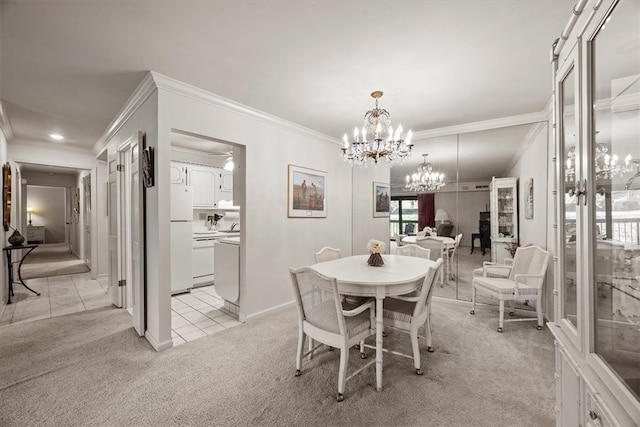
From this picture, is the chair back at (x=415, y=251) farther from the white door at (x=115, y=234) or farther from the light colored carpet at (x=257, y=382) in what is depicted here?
the white door at (x=115, y=234)

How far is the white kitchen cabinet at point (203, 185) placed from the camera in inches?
199

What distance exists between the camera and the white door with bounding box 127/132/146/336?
9.12 feet

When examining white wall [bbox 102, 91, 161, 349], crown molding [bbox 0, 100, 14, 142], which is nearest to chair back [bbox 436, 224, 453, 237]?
white wall [bbox 102, 91, 161, 349]

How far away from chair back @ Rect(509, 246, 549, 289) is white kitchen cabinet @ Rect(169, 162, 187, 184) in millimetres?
5019

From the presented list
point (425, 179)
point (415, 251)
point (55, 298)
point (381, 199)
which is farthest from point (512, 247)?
point (55, 298)

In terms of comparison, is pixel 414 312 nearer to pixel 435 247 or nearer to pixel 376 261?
pixel 376 261

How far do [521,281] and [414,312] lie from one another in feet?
6.03

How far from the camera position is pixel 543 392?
76.2 inches

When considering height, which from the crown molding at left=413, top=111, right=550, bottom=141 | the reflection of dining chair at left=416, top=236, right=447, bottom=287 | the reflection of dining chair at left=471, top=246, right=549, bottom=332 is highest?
the crown molding at left=413, top=111, right=550, bottom=141

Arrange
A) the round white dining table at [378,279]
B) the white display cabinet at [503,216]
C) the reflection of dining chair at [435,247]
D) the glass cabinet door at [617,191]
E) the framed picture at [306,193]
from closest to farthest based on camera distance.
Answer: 1. the glass cabinet door at [617,191]
2. the round white dining table at [378,279]
3. the white display cabinet at [503,216]
4. the framed picture at [306,193]
5. the reflection of dining chair at [435,247]

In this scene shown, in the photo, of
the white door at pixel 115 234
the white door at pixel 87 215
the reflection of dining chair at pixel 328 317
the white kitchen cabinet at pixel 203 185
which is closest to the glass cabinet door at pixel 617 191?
the reflection of dining chair at pixel 328 317

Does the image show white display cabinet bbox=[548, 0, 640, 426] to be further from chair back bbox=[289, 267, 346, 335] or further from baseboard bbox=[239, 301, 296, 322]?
baseboard bbox=[239, 301, 296, 322]

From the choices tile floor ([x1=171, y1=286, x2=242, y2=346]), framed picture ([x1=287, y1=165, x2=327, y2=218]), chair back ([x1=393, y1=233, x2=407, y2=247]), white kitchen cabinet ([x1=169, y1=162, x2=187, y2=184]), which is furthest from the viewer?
white kitchen cabinet ([x1=169, y1=162, x2=187, y2=184])

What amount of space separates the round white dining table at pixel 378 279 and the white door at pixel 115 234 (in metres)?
2.68
